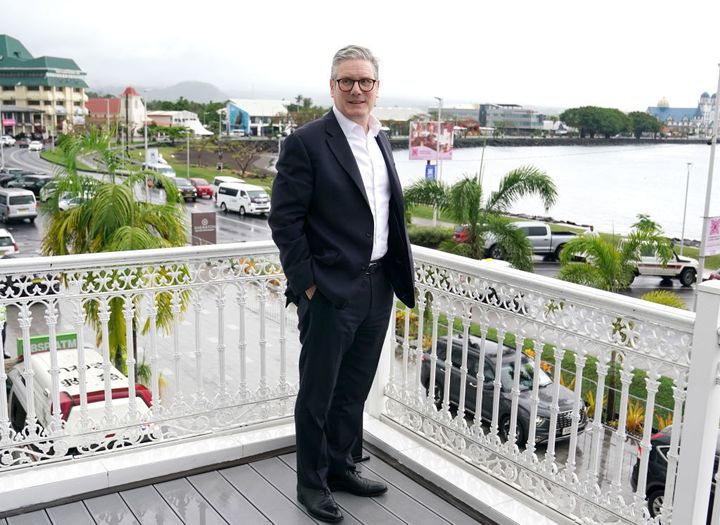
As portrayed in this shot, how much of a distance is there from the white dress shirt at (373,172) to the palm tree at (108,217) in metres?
4.59

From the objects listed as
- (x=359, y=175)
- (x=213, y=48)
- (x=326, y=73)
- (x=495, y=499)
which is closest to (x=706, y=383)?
(x=495, y=499)

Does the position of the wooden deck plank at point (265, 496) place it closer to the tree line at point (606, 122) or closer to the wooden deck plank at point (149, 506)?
the wooden deck plank at point (149, 506)

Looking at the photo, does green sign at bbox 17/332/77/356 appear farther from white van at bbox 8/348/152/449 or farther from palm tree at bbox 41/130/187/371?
palm tree at bbox 41/130/187/371

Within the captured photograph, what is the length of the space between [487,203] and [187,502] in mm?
10996

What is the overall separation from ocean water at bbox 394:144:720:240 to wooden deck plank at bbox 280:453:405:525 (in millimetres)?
25963

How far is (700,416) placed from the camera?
1.90m

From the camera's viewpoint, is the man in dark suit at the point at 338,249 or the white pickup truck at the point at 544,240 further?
the white pickup truck at the point at 544,240

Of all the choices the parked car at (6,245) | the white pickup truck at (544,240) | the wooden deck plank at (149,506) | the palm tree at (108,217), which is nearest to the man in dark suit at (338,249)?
the wooden deck plank at (149,506)

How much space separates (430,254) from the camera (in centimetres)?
291

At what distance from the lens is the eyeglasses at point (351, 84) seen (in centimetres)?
232

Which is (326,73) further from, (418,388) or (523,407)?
(523,407)

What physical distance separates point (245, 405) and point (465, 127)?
4124 cm

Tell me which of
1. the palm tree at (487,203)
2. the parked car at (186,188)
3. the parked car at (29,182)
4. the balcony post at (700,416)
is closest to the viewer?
the balcony post at (700,416)

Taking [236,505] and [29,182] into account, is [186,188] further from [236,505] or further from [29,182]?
[236,505]
